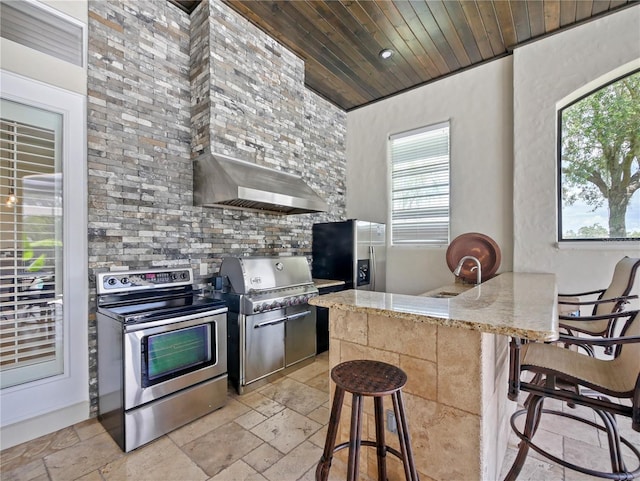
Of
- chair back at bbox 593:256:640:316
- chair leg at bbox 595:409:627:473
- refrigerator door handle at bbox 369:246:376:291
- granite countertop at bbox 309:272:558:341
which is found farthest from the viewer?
refrigerator door handle at bbox 369:246:376:291

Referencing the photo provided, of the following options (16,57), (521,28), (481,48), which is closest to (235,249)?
(16,57)

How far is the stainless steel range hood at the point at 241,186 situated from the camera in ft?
8.53

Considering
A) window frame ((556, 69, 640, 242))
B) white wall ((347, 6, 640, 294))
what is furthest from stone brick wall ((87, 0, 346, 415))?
window frame ((556, 69, 640, 242))

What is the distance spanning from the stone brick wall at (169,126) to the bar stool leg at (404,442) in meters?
2.31

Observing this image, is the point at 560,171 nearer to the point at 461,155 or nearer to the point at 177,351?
the point at 461,155

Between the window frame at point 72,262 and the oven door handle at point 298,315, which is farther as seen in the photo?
Answer: the oven door handle at point 298,315

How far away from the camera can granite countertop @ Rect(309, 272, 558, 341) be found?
3.55ft

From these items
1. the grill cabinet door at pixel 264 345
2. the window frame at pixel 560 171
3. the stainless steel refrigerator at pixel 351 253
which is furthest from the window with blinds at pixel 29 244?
the window frame at pixel 560 171

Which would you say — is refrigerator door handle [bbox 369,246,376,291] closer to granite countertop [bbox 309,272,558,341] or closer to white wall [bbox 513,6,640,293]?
white wall [bbox 513,6,640,293]

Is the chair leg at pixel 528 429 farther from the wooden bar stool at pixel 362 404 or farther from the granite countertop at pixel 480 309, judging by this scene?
the wooden bar stool at pixel 362 404

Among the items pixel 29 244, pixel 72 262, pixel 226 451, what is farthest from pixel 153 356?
pixel 29 244

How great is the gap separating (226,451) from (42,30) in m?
3.19

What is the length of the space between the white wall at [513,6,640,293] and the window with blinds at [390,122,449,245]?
0.85 metres

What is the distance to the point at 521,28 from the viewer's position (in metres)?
3.06
